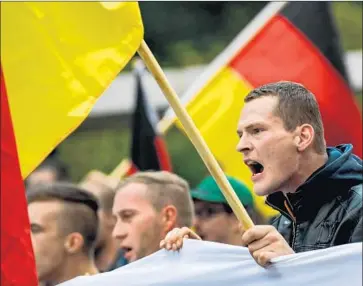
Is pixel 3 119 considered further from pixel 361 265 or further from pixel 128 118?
pixel 128 118

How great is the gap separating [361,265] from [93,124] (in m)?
15.1

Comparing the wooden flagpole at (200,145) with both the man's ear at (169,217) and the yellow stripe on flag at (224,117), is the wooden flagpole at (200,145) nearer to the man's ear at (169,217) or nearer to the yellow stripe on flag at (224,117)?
the man's ear at (169,217)

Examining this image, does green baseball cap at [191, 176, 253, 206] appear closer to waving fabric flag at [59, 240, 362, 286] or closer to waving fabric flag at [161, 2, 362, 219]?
waving fabric flag at [161, 2, 362, 219]

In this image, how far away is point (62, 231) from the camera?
6.48 metres

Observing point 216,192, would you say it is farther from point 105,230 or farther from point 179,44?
A: point 179,44

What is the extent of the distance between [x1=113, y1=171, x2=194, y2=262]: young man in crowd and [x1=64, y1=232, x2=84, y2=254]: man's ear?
1.17 ft

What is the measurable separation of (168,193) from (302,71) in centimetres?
137

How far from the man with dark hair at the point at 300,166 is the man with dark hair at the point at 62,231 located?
75.3 inches

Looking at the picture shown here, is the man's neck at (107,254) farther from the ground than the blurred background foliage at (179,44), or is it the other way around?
the blurred background foliage at (179,44)

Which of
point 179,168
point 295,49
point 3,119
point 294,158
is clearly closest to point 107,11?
point 3,119

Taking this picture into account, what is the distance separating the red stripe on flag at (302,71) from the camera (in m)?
6.95

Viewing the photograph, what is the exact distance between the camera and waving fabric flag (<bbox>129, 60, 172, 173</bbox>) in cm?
818

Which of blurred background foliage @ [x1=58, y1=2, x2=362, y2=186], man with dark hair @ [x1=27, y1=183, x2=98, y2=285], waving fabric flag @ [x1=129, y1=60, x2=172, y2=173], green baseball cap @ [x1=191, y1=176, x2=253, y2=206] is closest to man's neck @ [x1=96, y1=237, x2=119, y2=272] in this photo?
waving fabric flag @ [x1=129, y1=60, x2=172, y2=173]

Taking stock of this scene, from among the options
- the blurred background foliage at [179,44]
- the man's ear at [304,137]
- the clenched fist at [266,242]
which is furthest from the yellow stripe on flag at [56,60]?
the blurred background foliage at [179,44]
